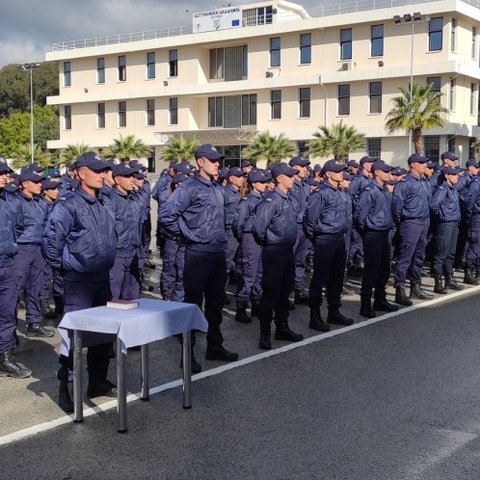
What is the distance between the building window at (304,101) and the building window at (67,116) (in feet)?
70.1

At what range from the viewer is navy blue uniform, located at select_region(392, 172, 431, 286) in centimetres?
1063

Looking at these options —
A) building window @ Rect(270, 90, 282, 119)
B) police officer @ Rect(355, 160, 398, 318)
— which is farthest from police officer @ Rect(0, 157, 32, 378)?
building window @ Rect(270, 90, 282, 119)

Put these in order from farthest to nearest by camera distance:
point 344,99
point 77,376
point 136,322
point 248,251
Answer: point 344,99, point 248,251, point 77,376, point 136,322

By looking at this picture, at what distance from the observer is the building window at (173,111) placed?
5025 cm

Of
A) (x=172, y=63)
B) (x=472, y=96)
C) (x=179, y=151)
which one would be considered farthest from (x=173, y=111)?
(x=472, y=96)

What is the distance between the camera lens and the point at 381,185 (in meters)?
9.96

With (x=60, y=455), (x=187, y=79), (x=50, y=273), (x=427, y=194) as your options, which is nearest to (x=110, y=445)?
(x=60, y=455)

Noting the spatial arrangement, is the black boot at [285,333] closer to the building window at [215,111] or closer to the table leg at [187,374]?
the table leg at [187,374]

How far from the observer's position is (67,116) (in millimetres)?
57312

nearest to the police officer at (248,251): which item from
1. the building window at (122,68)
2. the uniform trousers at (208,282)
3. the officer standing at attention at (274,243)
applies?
the officer standing at attention at (274,243)

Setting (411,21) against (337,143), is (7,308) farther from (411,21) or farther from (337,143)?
(411,21)

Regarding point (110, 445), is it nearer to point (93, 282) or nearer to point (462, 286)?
point (93, 282)

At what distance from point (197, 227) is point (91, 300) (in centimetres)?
142

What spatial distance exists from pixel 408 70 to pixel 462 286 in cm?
2977
